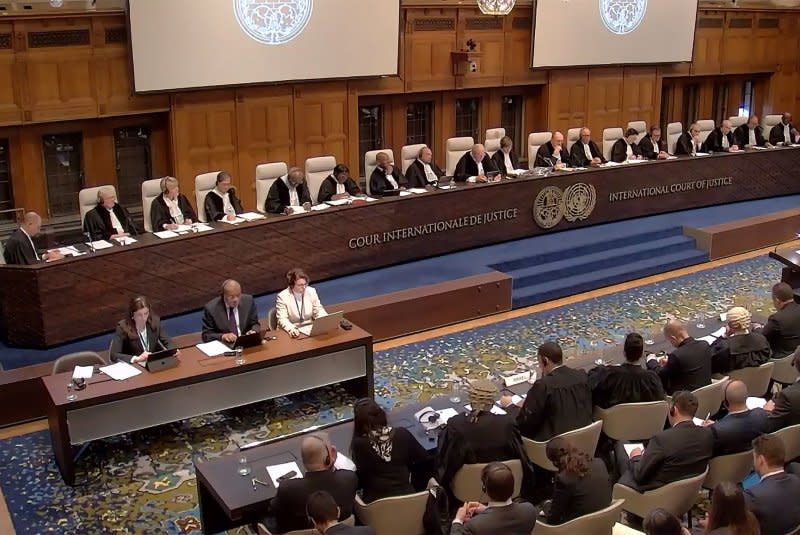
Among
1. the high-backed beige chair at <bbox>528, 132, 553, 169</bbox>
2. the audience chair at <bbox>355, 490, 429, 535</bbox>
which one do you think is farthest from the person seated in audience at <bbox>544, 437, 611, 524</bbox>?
the high-backed beige chair at <bbox>528, 132, 553, 169</bbox>

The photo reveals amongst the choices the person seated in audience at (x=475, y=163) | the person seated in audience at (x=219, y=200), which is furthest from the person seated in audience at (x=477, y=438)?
the person seated in audience at (x=475, y=163)

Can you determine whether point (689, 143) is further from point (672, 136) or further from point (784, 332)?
point (784, 332)

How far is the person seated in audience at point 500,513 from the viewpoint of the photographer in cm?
436

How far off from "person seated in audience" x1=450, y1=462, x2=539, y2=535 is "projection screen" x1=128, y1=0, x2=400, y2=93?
8.24 metres

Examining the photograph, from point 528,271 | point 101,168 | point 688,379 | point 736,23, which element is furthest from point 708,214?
point 101,168

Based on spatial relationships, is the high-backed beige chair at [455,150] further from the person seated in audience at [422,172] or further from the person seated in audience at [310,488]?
the person seated in audience at [310,488]

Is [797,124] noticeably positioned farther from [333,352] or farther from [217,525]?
[217,525]

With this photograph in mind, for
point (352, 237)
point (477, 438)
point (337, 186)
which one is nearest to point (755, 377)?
point (477, 438)

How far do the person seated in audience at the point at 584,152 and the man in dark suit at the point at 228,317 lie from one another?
674 centimetres

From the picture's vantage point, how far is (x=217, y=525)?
571 cm

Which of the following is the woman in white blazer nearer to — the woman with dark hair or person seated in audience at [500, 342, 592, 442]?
person seated in audience at [500, 342, 592, 442]

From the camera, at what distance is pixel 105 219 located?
30.9ft

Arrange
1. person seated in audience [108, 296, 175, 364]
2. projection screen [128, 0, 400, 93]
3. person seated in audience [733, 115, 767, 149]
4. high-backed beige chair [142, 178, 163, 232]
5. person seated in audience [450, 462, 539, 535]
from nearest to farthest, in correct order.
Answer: person seated in audience [450, 462, 539, 535], person seated in audience [108, 296, 175, 364], high-backed beige chair [142, 178, 163, 232], projection screen [128, 0, 400, 93], person seated in audience [733, 115, 767, 149]

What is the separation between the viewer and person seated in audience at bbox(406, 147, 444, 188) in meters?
11.6
